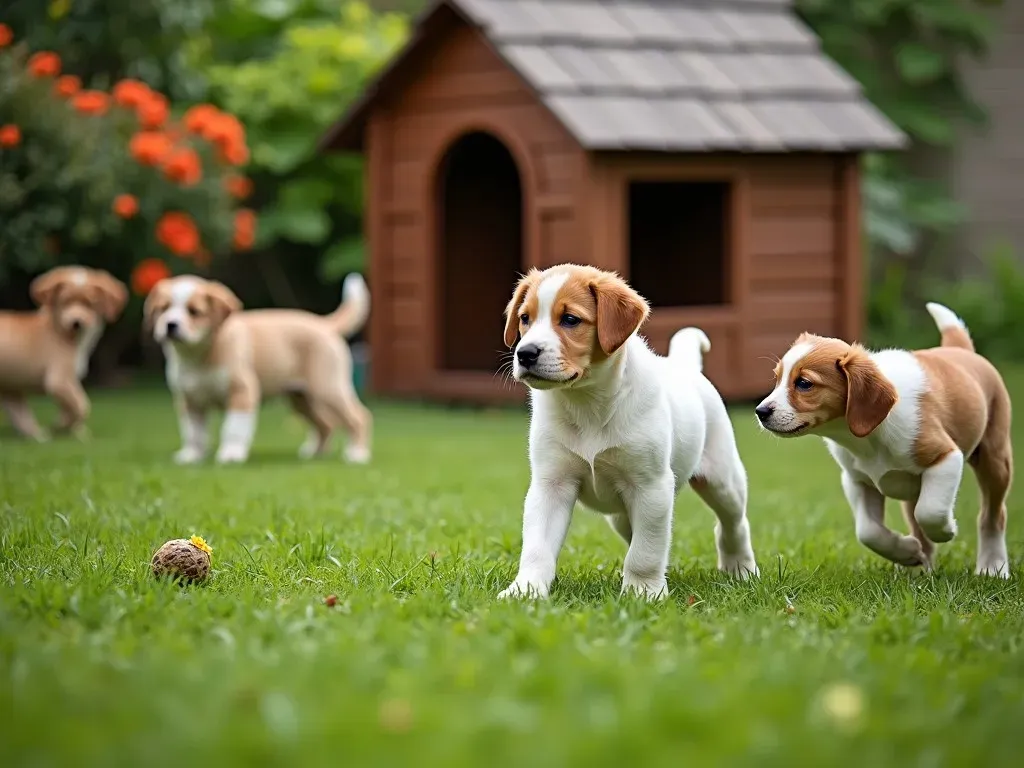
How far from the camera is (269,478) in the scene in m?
8.58

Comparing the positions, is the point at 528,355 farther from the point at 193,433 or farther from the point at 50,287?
the point at 50,287

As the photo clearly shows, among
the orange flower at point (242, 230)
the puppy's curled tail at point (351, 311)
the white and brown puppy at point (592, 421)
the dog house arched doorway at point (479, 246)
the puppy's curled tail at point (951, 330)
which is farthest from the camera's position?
the orange flower at point (242, 230)

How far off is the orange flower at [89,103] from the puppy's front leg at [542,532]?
34.8 feet

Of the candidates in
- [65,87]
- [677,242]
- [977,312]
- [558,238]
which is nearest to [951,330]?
[558,238]

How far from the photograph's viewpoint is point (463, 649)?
368 cm

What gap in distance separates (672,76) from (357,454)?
525 centimetres

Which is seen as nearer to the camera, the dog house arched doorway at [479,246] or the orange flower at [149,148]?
the orange flower at [149,148]

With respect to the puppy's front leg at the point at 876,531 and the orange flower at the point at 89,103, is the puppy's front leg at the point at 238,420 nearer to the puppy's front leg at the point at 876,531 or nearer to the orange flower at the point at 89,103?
the puppy's front leg at the point at 876,531

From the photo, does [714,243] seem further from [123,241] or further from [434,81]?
[123,241]

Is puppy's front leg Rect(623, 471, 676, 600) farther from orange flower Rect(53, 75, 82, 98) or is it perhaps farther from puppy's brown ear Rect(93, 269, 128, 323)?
orange flower Rect(53, 75, 82, 98)

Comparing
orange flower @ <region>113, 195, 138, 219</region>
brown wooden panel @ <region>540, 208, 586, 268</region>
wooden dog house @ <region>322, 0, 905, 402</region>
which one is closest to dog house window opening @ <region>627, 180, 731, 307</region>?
wooden dog house @ <region>322, 0, 905, 402</region>

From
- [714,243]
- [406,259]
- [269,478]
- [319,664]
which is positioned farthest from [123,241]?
[319,664]

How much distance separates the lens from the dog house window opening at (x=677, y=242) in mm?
14953

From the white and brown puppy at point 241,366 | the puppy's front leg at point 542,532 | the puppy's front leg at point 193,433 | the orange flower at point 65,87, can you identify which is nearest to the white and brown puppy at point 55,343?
the white and brown puppy at point 241,366
